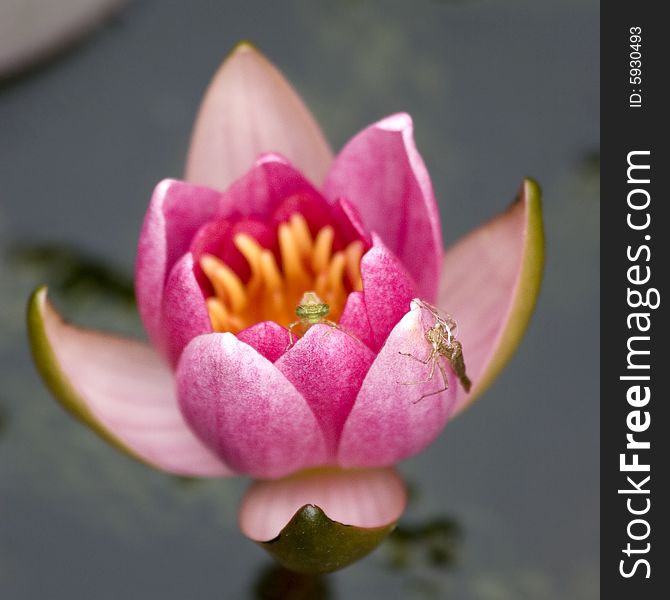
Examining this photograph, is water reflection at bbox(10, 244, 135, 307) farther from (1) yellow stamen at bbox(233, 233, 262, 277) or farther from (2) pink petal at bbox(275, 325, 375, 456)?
(2) pink petal at bbox(275, 325, 375, 456)

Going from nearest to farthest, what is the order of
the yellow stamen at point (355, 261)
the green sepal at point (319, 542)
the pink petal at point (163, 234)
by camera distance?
the green sepal at point (319, 542), the pink petal at point (163, 234), the yellow stamen at point (355, 261)

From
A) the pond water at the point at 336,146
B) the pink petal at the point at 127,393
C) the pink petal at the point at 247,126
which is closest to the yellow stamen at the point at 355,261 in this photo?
the pink petal at the point at 247,126

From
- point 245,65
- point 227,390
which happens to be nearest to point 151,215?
point 227,390

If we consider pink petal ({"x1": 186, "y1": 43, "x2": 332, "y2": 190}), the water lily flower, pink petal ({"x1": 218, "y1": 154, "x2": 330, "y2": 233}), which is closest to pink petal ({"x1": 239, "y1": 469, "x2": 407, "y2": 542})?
the water lily flower

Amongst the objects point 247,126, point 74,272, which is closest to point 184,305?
point 247,126

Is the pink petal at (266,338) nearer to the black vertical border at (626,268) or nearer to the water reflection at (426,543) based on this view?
the water reflection at (426,543)

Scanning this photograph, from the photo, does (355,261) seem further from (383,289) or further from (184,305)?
(184,305)

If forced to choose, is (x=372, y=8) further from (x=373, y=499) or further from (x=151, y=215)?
(x=373, y=499)
